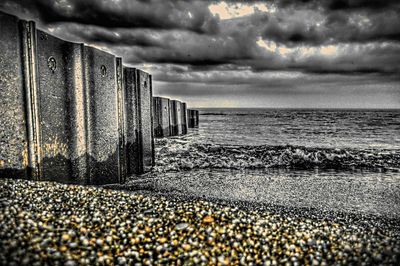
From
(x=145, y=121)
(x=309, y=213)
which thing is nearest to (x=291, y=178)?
(x=309, y=213)

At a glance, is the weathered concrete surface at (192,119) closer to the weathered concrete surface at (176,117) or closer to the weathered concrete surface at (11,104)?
the weathered concrete surface at (176,117)

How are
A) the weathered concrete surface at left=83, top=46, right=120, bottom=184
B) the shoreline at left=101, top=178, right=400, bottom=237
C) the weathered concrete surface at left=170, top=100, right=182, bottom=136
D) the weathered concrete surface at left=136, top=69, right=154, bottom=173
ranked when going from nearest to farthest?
the shoreline at left=101, top=178, right=400, bottom=237 < the weathered concrete surface at left=83, top=46, right=120, bottom=184 < the weathered concrete surface at left=136, top=69, right=154, bottom=173 < the weathered concrete surface at left=170, top=100, right=182, bottom=136

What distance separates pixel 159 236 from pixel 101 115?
10.0 feet

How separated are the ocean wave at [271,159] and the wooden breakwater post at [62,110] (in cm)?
267

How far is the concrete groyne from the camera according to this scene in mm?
3412

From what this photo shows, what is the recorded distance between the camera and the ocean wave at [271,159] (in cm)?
863

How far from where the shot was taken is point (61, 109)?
4230 mm

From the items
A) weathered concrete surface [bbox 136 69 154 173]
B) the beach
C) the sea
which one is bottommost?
the sea

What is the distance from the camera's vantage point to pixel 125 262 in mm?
2211

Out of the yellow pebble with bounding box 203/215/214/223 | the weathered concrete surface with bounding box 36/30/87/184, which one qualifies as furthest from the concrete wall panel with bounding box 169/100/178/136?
the yellow pebble with bounding box 203/215/214/223

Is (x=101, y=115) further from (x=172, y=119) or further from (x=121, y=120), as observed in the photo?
(x=172, y=119)

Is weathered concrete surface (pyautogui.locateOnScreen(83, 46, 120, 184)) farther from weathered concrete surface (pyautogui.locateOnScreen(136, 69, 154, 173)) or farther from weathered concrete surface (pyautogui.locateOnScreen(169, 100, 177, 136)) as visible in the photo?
weathered concrete surface (pyautogui.locateOnScreen(169, 100, 177, 136))

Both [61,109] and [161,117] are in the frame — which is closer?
[61,109]

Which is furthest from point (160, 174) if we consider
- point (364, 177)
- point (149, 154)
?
point (364, 177)
